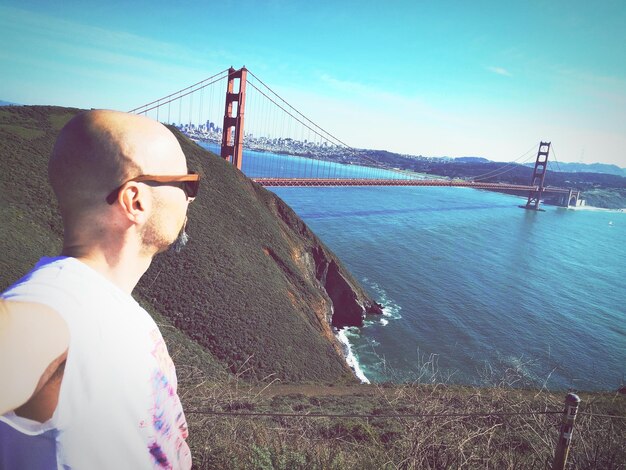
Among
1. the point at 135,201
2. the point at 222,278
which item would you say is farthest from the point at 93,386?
the point at 222,278

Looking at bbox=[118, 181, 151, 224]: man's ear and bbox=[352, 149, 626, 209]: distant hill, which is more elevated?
bbox=[352, 149, 626, 209]: distant hill

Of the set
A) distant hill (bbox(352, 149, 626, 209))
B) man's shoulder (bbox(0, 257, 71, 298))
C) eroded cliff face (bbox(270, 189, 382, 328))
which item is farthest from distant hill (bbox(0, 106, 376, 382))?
distant hill (bbox(352, 149, 626, 209))

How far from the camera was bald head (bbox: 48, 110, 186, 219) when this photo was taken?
1125mm

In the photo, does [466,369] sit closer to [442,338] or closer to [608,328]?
[442,338]

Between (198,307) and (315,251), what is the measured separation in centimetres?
1523

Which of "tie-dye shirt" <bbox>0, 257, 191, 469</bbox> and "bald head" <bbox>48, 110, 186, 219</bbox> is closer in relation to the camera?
"tie-dye shirt" <bbox>0, 257, 191, 469</bbox>

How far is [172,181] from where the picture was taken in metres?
1.30

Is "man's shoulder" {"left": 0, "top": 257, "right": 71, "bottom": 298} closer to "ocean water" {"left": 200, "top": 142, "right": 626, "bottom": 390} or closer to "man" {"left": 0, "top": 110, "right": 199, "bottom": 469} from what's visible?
"man" {"left": 0, "top": 110, "right": 199, "bottom": 469}

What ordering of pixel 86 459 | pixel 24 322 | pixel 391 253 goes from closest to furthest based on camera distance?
pixel 24 322
pixel 86 459
pixel 391 253

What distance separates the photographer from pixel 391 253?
44.2m

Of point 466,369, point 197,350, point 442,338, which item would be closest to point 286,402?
point 197,350

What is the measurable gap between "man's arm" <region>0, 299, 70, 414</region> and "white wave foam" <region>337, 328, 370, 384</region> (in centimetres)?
2042

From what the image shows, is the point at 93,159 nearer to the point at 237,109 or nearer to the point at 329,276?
the point at 329,276

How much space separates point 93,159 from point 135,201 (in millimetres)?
176
